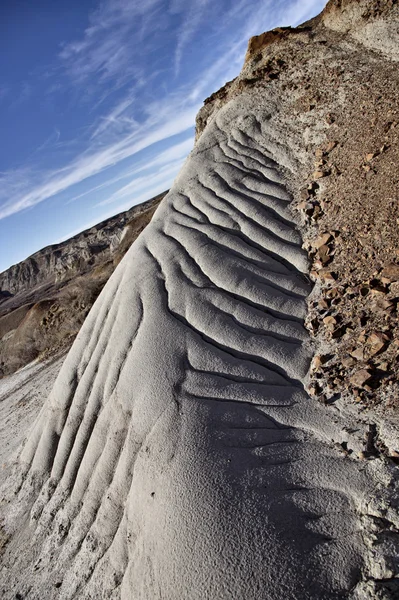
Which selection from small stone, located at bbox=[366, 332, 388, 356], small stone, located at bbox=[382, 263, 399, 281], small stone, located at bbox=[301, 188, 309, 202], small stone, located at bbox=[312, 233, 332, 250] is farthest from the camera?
small stone, located at bbox=[301, 188, 309, 202]

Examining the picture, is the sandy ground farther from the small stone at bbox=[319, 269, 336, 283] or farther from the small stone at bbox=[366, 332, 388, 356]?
the small stone at bbox=[366, 332, 388, 356]

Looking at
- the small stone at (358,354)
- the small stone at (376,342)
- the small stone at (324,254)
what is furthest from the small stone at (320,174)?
the small stone at (358,354)

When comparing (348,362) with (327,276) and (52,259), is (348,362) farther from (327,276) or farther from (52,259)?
(52,259)

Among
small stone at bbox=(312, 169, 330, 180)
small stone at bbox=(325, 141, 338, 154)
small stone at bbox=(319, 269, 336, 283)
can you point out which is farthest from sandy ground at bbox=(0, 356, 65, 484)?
small stone at bbox=(325, 141, 338, 154)

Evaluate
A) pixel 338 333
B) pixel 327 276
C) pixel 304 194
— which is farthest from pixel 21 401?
pixel 338 333

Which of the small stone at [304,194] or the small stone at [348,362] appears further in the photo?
the small stone at [304,194]

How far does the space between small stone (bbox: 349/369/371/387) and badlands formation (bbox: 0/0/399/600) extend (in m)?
0.23

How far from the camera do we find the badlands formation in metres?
2.79

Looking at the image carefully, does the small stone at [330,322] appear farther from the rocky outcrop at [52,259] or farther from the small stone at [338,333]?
the rocky outcrop at [52,259]

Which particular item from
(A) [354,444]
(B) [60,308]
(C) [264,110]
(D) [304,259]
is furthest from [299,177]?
(B) [60,308]

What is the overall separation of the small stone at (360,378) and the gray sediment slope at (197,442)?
405 mm

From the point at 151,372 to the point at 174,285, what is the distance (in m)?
1.35

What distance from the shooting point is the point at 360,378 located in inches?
146

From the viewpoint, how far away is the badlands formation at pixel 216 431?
2793 mm
